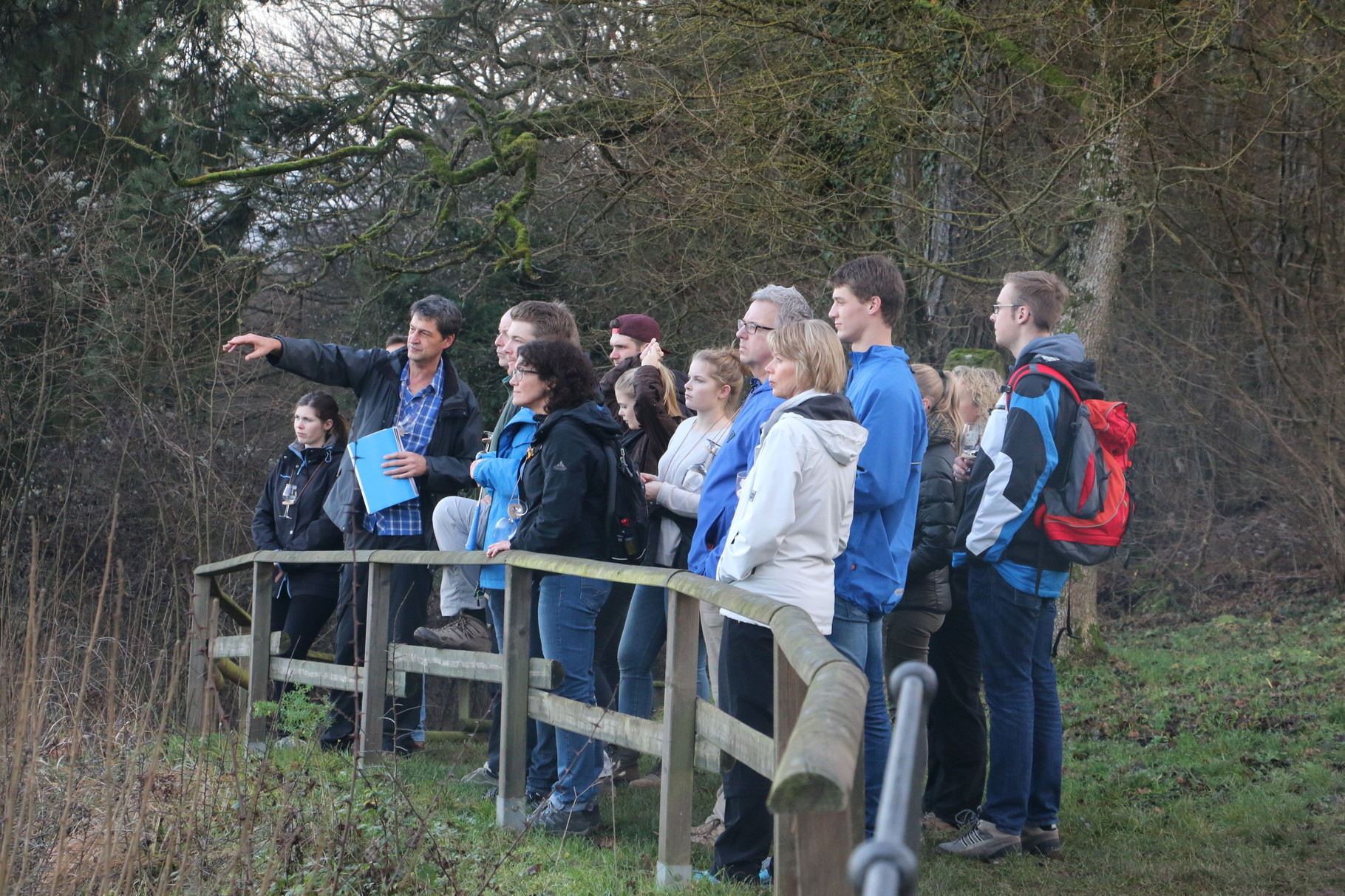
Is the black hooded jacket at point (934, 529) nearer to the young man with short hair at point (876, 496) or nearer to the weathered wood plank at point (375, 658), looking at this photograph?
the young man with short hair at point (876, 496)

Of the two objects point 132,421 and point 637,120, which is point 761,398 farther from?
point 132,421

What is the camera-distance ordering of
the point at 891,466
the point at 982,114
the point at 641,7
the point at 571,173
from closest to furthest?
the point at 891,466, the point at 982,114, the point at 641,7, the point at 571,173

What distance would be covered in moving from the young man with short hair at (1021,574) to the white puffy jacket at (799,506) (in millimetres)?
984

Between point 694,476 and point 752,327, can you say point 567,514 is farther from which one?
point 752,327

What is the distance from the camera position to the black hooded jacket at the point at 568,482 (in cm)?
488

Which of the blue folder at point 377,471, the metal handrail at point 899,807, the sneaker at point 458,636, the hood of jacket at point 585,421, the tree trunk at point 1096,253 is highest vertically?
the tree trunk at point 1096,253

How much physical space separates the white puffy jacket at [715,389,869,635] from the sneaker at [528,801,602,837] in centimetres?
135

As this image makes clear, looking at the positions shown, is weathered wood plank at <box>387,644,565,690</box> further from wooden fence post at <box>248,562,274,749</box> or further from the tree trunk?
the tree trunk

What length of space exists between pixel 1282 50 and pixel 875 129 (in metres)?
2.93

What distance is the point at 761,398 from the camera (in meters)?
4.52

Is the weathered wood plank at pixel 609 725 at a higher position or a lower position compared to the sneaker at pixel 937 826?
higher

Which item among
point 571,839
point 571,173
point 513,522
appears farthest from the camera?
point 571,173

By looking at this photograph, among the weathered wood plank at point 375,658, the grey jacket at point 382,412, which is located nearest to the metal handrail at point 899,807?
the weathered wood plank at point 375,658

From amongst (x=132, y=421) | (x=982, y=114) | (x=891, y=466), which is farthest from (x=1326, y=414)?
(x=132, y=421)
